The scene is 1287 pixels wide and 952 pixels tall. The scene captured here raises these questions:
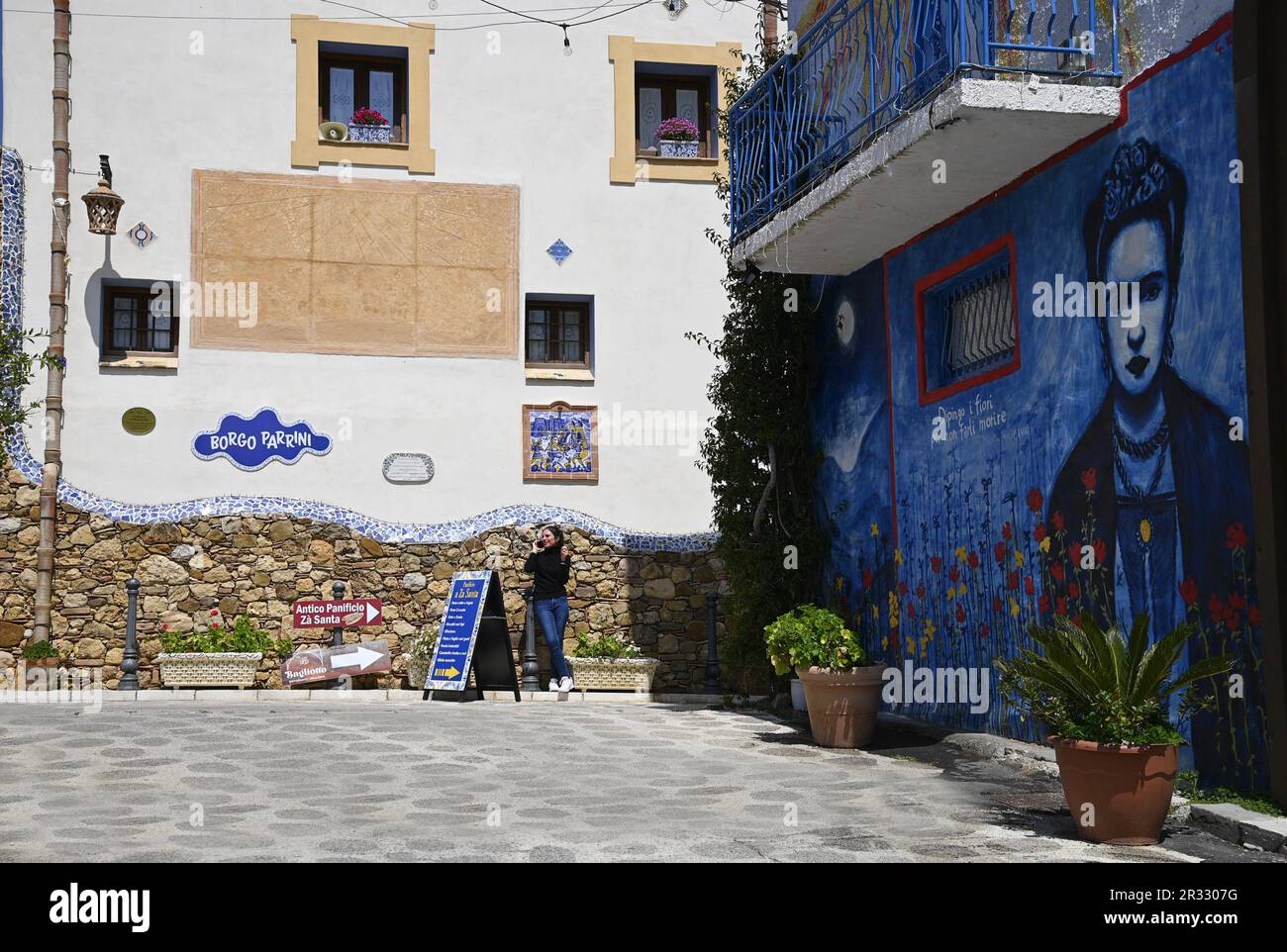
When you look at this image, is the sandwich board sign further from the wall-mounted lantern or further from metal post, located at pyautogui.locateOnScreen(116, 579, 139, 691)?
the wall-mounted lantern

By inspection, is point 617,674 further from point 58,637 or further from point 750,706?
point 58,637

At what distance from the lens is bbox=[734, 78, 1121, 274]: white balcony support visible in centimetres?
855

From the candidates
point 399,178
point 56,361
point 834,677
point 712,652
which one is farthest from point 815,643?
point 56,361

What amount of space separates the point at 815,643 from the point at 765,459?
3.63 metres

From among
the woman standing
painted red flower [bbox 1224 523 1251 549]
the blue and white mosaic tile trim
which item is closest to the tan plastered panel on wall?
the blue and white mosaic tile trim

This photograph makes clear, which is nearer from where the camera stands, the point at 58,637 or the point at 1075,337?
the point at 1075,337

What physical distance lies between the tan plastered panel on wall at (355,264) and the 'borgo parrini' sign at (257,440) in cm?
88

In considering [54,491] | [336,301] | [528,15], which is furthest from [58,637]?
[528,15]

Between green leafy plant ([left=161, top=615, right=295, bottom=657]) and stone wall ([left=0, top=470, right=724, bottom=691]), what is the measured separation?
0.17 m

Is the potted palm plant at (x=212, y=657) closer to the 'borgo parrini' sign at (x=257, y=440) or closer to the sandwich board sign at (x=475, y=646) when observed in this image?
the 'borgo parrini' sign at (x=257, y=440)

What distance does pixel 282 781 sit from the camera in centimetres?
855

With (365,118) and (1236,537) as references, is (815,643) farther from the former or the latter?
(365,118)

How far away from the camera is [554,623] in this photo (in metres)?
16.1

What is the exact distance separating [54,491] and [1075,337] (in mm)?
11859
